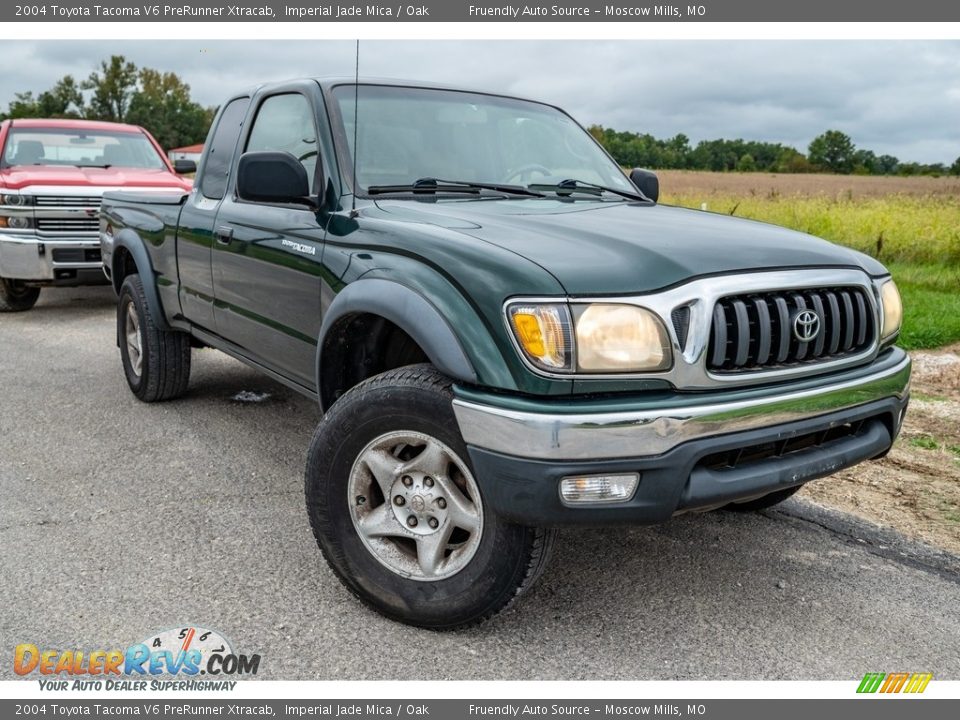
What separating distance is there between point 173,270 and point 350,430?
2555 millimetres

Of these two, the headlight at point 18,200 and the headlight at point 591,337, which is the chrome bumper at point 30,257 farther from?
the headlight at point 591,337

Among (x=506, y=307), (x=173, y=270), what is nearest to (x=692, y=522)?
(x=506, y=307)

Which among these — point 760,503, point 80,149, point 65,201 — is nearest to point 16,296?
point 65,201

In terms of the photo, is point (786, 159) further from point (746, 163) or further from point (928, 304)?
point (928, 304)

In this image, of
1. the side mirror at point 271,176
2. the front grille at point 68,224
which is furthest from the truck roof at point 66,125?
the side mirror at point 271,176

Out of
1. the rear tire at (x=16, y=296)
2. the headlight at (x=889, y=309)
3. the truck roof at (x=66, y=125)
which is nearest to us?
the headlight at (x=889, y=309)

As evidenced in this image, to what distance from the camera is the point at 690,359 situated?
253 cm

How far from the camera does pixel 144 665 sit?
271cm

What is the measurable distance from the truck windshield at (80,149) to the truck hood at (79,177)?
22 cm

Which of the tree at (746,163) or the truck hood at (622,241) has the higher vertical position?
the tree at (746,163)

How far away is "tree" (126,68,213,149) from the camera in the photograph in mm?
86250

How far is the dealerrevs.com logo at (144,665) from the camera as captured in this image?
8.64ft

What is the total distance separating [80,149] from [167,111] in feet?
286

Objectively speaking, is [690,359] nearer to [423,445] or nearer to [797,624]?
[423,445]
